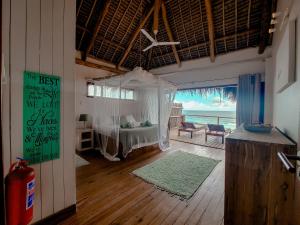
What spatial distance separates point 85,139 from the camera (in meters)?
4.38

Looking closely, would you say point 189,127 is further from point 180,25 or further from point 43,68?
point 43,68

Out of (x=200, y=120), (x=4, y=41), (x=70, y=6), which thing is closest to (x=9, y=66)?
(x=4, y=41)

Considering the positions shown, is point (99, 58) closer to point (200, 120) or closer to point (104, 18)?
point (104, 18)

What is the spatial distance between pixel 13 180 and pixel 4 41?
1.16 metres

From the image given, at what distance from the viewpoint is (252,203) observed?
1349mm

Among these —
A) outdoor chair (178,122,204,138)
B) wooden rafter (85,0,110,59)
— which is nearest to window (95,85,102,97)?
wooden rafter (85,0,110,59)

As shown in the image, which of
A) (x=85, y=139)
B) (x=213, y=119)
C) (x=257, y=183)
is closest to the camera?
(x=257, y=183)

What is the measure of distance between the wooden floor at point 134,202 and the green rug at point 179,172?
12 cm

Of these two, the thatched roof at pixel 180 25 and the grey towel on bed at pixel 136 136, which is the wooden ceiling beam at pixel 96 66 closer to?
the thatched roof at pixel 180 25

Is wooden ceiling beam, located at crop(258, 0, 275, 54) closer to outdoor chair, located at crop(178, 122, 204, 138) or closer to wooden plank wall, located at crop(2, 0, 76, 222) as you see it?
outdoor chair, located at crop(178, 122, 204, 138)

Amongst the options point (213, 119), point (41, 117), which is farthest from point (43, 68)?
A: point (213, 119)

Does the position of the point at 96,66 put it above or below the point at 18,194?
above

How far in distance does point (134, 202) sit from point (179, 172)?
1226 mm

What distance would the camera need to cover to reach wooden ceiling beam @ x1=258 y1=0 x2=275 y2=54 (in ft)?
11.9
